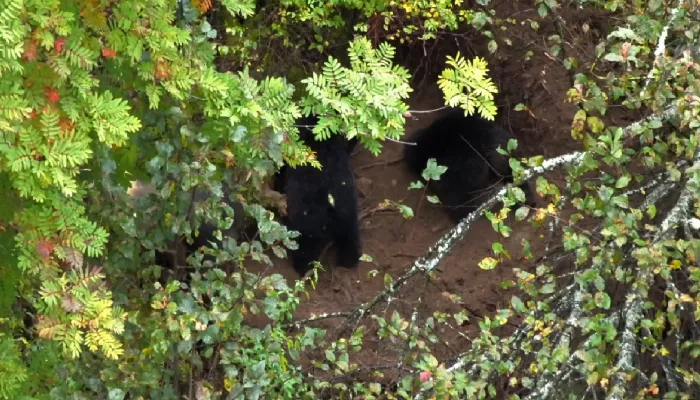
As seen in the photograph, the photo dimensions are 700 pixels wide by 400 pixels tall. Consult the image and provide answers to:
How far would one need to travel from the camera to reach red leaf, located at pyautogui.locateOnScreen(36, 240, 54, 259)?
2.70m

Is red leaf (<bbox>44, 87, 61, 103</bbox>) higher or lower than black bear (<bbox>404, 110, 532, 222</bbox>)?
higher

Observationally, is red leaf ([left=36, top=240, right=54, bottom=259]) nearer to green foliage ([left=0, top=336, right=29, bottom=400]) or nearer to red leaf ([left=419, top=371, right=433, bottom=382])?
green foliage ([left=0, top=336, right=29, bottom=400])

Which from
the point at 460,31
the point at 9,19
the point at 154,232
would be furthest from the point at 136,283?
the point at 460,31

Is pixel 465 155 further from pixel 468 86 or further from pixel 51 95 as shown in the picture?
pixel 51 95

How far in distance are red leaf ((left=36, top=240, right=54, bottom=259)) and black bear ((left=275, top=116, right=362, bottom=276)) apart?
3.60 meters

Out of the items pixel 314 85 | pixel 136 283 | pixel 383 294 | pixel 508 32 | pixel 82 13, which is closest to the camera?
pixel 82 13

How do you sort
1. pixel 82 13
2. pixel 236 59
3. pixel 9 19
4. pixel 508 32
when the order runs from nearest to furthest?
pixel 9 19, pixel 82 13, pixel 236 59, pixel 508 32

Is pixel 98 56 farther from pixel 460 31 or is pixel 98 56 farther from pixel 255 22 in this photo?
pixel 460 31

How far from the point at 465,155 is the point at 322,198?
45.3 inches

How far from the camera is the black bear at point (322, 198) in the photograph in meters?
6.34

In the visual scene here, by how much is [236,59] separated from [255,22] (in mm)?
331

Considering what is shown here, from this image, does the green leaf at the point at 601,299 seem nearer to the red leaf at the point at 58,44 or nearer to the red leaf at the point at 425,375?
the red leaf at the point at 425,375

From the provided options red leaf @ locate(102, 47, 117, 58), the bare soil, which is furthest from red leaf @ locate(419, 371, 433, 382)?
the bare soil

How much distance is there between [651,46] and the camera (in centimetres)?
399
